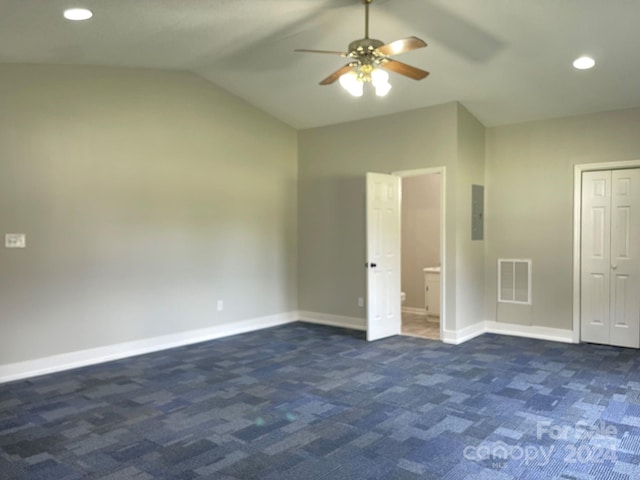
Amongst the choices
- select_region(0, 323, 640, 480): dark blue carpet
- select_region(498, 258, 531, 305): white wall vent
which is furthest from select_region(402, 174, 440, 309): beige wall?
select_region(0, 323, 640, 480): dark blue carpet

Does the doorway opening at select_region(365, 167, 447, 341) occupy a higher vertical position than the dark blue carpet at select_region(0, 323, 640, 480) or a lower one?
higher

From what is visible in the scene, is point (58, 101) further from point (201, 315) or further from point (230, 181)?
point (201, 315)

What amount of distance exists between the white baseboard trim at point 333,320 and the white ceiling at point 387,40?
9.63 ft

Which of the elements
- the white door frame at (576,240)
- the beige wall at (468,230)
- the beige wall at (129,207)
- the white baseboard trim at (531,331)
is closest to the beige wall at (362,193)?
the beige wall at (468,230)

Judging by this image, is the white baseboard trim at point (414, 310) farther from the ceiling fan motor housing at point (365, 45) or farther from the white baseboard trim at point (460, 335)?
the ceiling fan motor housing at point (365, 45)

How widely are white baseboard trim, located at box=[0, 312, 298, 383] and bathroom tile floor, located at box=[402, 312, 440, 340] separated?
1.89m

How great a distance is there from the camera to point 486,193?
6.30 metres

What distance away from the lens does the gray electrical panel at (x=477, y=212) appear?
5996mm

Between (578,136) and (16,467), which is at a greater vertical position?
(578,136)

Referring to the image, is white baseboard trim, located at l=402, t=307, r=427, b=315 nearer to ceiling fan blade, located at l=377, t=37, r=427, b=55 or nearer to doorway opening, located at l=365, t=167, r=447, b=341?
doorway opening, located at l=365, t=167, r=447, b=341

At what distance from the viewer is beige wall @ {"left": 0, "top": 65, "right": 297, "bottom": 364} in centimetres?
448

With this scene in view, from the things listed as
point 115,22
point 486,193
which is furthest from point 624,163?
point 115,22

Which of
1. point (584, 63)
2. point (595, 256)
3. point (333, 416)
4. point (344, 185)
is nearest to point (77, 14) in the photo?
point (333, 416)

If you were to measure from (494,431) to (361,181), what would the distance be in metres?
4.02
